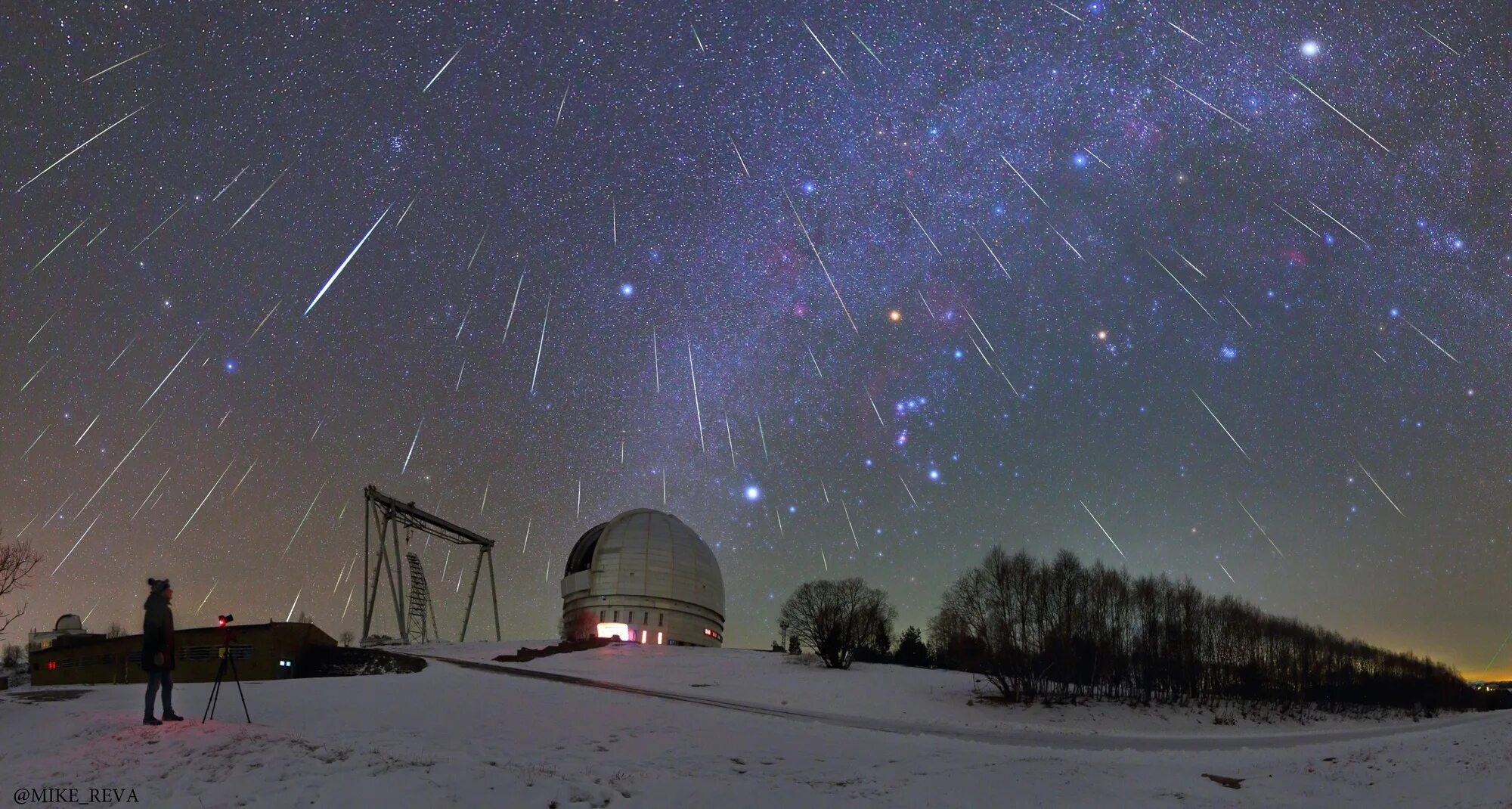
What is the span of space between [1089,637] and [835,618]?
16387 mm

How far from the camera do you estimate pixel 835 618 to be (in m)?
57.2

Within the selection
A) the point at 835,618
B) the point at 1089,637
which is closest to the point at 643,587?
the point at 835,618

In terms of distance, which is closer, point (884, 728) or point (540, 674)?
point (884, 728)

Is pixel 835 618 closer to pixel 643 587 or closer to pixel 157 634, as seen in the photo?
pixel 643 587

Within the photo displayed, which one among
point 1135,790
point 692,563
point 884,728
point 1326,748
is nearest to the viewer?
point 1135,790

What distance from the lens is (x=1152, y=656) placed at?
186 feet

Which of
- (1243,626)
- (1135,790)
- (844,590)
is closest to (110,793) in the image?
(1135,790)

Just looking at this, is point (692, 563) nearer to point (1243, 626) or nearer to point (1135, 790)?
point (1243, 626)

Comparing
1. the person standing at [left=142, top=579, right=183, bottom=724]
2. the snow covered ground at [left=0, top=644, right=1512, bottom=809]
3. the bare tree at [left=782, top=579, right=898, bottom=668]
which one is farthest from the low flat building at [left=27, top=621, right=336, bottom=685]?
the bare tree at [left=782, top=579, right=898, bottom=668]

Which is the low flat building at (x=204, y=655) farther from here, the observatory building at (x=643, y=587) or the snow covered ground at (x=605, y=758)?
the observatory building at (x=643, y=587)

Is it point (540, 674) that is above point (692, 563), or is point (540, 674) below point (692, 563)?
below

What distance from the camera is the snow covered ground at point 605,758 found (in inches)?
448

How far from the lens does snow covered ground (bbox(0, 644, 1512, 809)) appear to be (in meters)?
11.4

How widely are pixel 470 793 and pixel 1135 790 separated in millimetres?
11051
